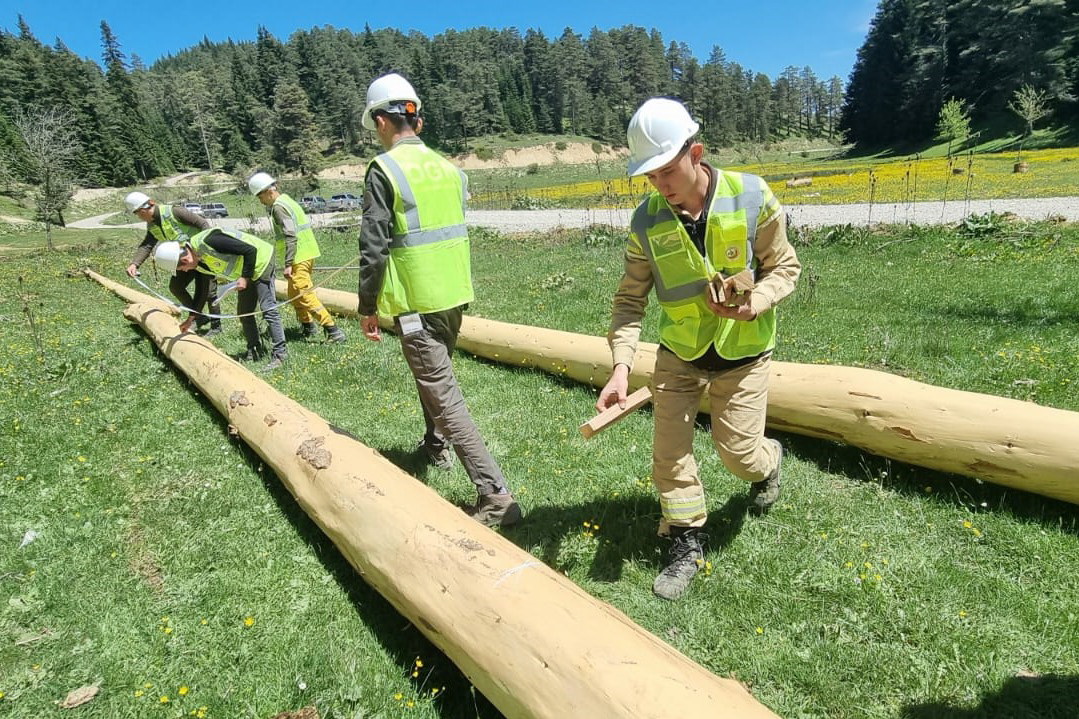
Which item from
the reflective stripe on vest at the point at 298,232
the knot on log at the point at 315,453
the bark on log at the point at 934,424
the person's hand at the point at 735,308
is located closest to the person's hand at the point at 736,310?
the person's hand at the point at 735,308

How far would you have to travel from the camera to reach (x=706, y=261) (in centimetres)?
266

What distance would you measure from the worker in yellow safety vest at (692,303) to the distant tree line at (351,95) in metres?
76.8

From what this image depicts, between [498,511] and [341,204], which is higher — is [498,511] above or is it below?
below

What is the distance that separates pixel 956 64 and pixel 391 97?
71.0 meters

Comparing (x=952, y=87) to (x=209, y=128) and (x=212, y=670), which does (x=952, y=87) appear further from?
(x=209, y=128)

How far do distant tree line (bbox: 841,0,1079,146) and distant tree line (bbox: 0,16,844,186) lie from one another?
19159 mm

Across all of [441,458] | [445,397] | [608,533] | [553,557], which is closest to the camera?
[553,557]

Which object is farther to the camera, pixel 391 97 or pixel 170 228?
pixel 170 228

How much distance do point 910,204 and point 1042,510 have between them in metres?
15.8

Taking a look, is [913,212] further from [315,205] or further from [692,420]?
[315,205]

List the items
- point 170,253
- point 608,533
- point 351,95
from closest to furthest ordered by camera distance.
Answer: point 608,533 < point 170,253 < point 351,95

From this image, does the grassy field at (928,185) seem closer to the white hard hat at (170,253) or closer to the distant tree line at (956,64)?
the white hard hat at (170,253)

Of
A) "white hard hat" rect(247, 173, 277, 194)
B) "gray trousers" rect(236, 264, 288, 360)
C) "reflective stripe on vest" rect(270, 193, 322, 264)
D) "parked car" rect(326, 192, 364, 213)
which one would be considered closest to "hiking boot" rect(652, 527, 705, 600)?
"gray trousers" rect(236, 264, 288, 360)

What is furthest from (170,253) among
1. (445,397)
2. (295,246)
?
(445,397)
